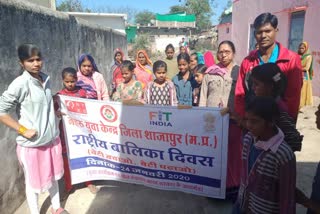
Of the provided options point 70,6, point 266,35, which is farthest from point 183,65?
point 70,6

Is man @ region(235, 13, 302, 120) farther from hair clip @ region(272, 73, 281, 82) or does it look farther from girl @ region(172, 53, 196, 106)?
girl @ region(172, 53, 196, 106)

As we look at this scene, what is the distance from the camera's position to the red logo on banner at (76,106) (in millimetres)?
2869

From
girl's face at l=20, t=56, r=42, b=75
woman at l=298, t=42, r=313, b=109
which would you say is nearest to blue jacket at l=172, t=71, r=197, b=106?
girl's face at l=20, t=56, r=42, b=75

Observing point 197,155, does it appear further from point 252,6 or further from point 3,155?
point 252,6

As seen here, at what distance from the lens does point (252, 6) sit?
1320 cm

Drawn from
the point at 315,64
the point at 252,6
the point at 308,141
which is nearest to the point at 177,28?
the point at 252,6

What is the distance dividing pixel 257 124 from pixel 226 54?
5.02ft

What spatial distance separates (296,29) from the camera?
946 cm

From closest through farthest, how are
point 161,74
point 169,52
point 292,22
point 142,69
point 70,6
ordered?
1. point 161,74
2. point 142,69
3. point 169,52
4. point 292,22
5. point 70,6

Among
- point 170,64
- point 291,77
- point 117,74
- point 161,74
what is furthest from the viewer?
point 170,64

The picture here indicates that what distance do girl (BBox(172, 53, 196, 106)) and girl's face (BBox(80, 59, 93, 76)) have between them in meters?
1.27

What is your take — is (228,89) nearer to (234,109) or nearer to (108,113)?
(234,109)

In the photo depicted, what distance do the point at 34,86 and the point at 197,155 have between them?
1.67 m

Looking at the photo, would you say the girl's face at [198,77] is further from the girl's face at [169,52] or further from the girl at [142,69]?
the girl's face at [169,52]
